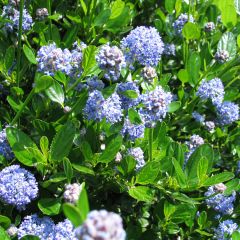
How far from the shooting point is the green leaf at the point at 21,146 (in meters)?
3.00

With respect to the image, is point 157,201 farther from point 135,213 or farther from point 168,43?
point 168,43

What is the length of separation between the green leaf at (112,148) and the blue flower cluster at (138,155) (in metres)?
0.17

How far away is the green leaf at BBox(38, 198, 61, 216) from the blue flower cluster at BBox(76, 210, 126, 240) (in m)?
1.81

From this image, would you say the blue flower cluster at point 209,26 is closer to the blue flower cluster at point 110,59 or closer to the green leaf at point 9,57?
the blue flower cluster at point 110,59

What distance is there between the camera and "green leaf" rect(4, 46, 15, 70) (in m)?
3.47

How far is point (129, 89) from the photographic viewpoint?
3.28 metres

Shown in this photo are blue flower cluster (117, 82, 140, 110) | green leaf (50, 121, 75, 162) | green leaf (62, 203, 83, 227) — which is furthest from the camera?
blue flower cluster (117, 82, 140, 110)

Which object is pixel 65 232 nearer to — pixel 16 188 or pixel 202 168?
pixel 16 188

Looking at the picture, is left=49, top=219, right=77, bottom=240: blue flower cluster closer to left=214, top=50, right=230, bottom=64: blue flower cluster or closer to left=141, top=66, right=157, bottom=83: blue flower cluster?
left=141, top=66, right=157, bottom=83: blue flower cluster

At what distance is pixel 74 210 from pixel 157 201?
2487 mm

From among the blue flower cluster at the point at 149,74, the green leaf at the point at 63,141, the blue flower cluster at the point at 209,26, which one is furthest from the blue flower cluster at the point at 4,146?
the blue flower cluster at the point at 209,26

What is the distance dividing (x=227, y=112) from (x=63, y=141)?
181cm

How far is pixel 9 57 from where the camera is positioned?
3512 mm

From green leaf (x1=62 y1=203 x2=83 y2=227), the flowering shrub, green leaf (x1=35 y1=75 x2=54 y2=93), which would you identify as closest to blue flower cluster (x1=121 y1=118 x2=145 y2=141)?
the flowering shrub
